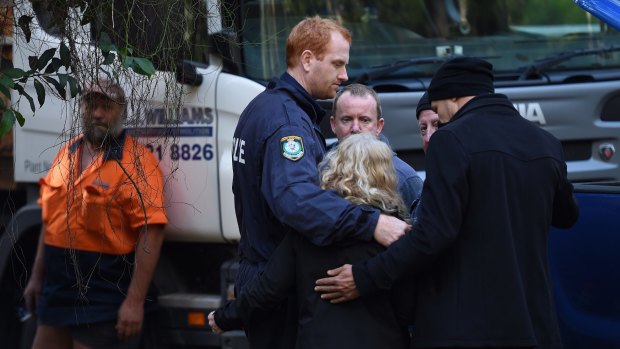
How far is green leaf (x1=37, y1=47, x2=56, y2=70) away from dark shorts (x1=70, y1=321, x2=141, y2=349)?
251cm

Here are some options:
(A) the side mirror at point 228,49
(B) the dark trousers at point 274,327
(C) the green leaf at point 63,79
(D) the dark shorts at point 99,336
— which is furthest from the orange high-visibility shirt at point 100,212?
(C) the green leaf at point 63,79

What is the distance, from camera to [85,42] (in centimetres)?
356

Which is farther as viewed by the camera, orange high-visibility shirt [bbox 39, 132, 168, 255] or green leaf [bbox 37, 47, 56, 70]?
orange high-visibility shirt [bbox 39, 132, 168, 255]

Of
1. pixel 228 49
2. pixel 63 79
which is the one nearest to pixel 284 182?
pixel 63 79

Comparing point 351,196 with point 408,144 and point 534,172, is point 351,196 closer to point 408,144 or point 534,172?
point 534,172

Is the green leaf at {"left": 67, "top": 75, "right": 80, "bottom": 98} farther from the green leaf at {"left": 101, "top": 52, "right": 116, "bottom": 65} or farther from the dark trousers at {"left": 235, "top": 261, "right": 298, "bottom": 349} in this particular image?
the dark trousers at {"left": 235, "top": 261, "right": 298, "bottom": 349}

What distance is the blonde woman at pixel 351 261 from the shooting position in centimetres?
359

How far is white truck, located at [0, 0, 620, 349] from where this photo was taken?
565 centimetres

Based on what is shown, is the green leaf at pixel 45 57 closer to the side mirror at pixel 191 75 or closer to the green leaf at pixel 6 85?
the green leaf at pixel 6 85

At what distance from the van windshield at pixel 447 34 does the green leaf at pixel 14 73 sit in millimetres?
2474

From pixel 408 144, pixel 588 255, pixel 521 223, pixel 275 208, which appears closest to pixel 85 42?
pixel 275 208

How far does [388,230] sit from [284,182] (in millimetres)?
384

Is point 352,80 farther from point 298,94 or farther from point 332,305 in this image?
point 332,305

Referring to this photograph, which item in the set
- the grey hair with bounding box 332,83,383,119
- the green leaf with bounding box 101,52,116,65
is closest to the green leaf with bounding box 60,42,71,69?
the green leaf with bounding box 101,52,116,65
